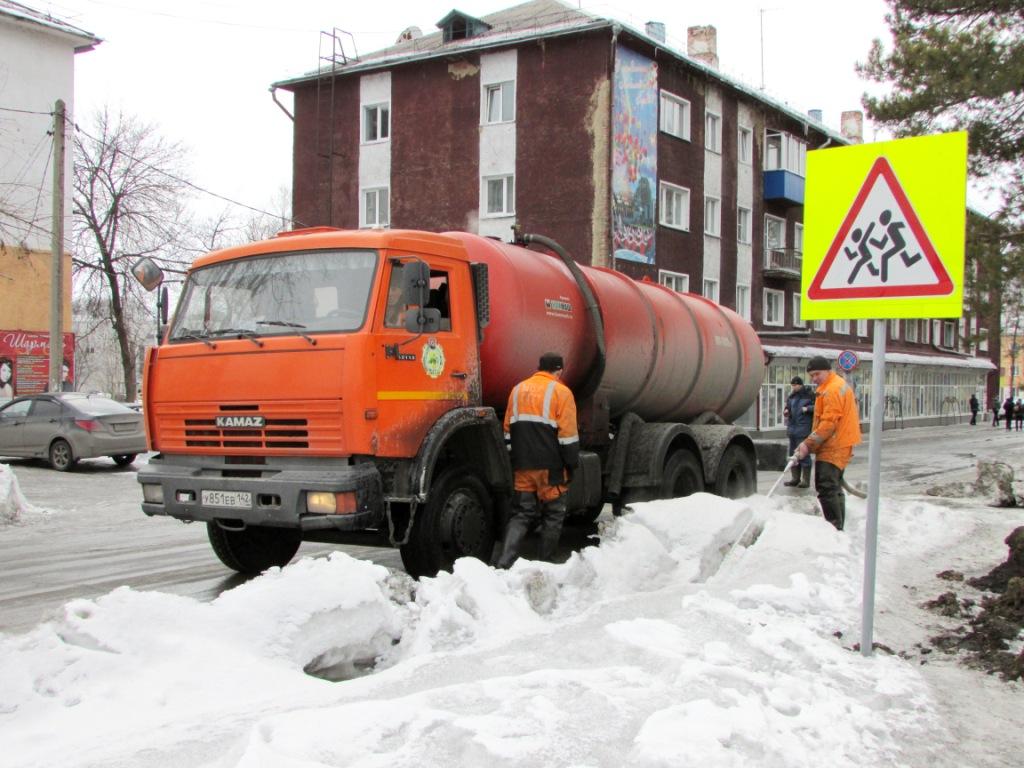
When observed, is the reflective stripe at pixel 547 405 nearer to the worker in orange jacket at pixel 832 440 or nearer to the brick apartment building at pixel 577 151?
the worker in orange jacket at pixel 832 440

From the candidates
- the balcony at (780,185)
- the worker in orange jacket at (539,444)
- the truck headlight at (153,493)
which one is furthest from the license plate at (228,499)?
the balcony at (780,185)

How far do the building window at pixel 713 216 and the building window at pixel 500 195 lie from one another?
7570 mm

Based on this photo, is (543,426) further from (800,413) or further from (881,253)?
(800,413)

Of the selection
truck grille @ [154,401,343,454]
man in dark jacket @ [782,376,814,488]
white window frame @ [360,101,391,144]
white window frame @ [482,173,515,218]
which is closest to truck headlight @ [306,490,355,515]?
truck grille @ [154,401,343,454]

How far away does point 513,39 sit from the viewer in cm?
2956

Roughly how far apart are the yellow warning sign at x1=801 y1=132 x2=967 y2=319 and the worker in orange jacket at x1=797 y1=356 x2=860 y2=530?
156 inches

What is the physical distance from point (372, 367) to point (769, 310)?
33.9 m

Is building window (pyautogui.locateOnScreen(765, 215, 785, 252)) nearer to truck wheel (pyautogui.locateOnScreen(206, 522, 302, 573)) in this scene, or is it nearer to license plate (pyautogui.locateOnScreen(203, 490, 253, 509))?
truck wheel (pyautogui.locateOnScreen(206, 522, 302, 573))

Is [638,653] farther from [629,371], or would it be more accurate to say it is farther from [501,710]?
[629,371]

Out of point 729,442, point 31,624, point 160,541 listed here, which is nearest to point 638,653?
point 31,624

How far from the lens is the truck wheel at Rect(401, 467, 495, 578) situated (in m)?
7.16

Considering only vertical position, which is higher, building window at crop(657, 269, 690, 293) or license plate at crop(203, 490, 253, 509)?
building window at crop(657, 269, 690, 293)

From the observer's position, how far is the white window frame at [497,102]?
30.2 meters

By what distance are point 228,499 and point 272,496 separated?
38 centimetres
